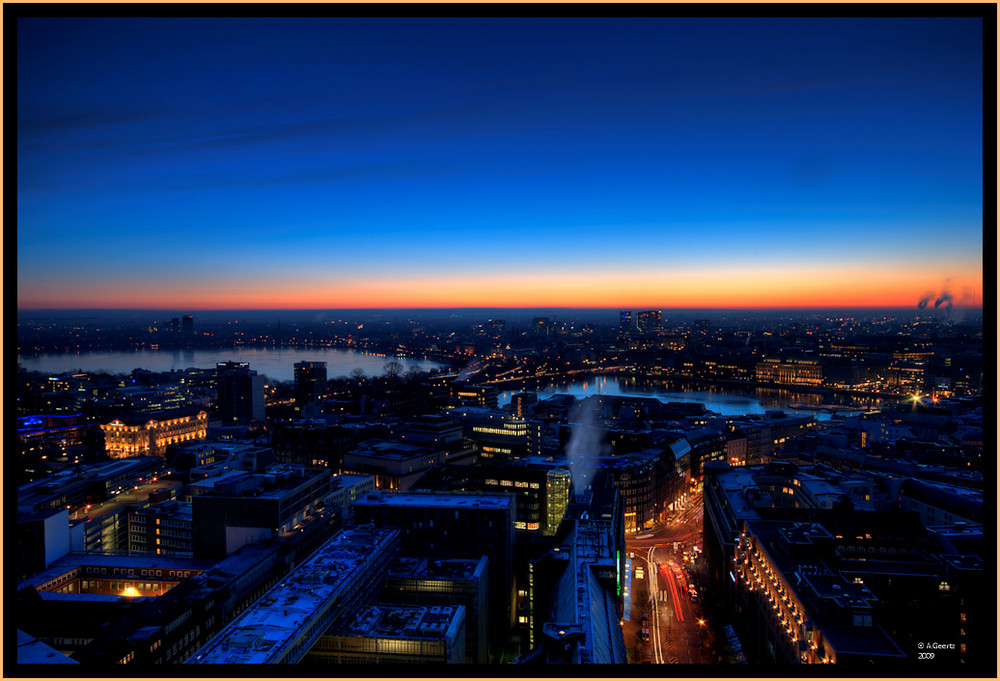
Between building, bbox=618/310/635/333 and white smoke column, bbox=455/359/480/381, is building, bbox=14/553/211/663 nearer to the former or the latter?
white smoke column, bbox=455/359/480/381

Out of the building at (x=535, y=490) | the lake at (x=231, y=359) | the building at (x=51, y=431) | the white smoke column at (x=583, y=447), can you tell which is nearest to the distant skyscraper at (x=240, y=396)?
the lake at (x=231, y=359)

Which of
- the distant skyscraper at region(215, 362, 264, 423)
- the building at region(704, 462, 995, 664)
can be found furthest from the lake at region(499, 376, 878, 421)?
the building at region(704, 462, 995, 664)

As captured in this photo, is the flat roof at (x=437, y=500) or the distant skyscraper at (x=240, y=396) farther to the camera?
the distant skyscraper at (x=240, y=396)

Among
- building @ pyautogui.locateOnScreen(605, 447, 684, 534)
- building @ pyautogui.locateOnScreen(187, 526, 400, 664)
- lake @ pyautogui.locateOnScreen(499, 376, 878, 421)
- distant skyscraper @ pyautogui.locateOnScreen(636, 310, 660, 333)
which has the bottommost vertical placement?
lake @ pyautogui.locateOnScreen(499, 376, 878, 421)

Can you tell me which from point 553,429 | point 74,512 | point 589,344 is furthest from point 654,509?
point 589,344

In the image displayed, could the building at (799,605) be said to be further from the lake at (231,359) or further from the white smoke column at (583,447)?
the lake at (231,359)
